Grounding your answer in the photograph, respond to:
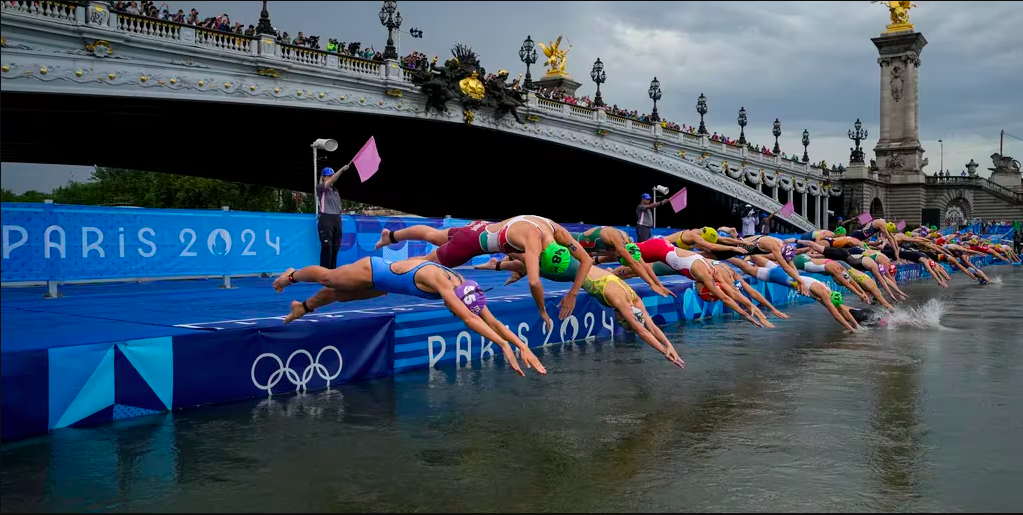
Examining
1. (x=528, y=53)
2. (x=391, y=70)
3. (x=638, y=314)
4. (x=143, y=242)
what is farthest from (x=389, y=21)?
(x=638, y=314)

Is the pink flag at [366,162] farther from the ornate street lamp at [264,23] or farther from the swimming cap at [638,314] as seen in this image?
the ornate street lamp at [264,23]

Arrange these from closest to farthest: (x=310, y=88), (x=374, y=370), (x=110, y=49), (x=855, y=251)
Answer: (x=374, y=370)
(x=855, y=251)
(x=110, y=49)
(x=310, y=88)

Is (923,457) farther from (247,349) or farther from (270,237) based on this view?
(270,237)

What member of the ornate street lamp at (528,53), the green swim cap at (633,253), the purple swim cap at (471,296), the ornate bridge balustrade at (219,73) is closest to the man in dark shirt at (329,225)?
the green swim cap at (633,253)

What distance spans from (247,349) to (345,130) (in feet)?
141

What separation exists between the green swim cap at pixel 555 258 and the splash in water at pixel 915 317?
39.4 feet

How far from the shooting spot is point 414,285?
1001 centimetres

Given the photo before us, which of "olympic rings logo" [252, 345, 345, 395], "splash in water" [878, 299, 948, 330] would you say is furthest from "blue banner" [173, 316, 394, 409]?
"splash in water" [878, 299, 948, 330]

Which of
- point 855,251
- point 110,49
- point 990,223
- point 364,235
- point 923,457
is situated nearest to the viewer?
point 923,457

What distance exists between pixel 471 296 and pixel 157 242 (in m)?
10.4

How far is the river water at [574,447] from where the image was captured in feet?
21.2

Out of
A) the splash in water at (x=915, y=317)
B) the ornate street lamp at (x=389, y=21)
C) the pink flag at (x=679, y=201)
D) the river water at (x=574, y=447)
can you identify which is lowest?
the river water at (x=574, y=447)

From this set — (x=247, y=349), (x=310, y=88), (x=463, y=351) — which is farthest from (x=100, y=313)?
(x=310, y=88)

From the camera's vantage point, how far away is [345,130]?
2026 inches
